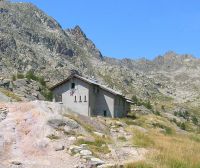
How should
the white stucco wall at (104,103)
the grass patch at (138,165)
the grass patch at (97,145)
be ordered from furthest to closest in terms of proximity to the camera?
the white stucco wall at (104,103) < the grass patch at (97,145) < the grass patch at (138,165)

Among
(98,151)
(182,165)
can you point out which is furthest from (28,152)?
(182,165)

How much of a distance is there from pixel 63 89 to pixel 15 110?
49761 mm

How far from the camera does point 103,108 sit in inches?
3322

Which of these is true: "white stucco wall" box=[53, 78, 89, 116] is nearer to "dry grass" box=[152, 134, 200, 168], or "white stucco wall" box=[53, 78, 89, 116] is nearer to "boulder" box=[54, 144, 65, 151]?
"dry grass" box=[152, 134, 200, 168]

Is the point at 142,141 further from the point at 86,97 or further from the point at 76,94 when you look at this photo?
the point at 76,94

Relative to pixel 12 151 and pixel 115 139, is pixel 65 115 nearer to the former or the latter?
pixel 115 139

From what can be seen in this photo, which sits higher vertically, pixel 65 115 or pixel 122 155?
pixel 65 115

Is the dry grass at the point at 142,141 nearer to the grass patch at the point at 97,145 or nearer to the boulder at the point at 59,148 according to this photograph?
the grass patch at the point at 97,145

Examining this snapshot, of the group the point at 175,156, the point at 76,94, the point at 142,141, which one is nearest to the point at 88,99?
the point at 76,94

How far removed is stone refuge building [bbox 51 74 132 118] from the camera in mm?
82375

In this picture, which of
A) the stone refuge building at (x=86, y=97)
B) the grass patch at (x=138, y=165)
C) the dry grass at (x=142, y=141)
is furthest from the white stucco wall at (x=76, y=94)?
the grass patch at (x=138, y=165)

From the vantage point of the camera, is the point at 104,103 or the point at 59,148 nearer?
the point at 59,148

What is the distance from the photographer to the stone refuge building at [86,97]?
270 ft

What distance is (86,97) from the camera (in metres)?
82.1
